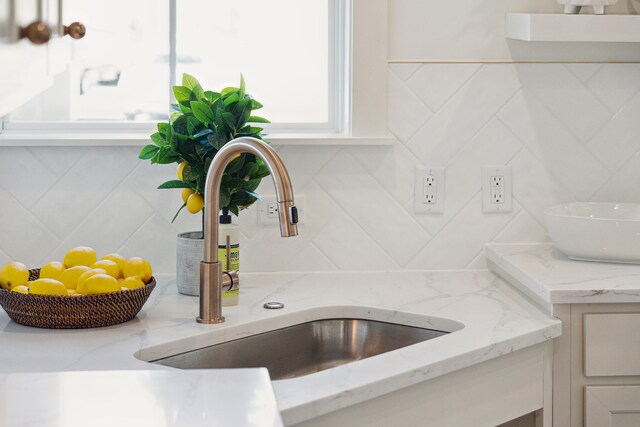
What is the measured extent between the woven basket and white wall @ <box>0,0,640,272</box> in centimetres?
49

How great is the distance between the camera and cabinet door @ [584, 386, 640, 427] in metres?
1.77

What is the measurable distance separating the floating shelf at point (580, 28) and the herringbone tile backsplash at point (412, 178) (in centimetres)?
A: 20

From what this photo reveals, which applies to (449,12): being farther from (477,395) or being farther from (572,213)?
(477,395)

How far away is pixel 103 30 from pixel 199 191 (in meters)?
0.58

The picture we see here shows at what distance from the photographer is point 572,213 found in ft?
7.25

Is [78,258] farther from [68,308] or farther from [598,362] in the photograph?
[598,362]

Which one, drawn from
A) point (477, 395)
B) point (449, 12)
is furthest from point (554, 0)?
point (477, 395)

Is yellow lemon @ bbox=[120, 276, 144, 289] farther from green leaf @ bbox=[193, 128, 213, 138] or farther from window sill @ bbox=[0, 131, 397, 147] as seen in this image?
window sill @ bbox=[0, 131, 397, 147]

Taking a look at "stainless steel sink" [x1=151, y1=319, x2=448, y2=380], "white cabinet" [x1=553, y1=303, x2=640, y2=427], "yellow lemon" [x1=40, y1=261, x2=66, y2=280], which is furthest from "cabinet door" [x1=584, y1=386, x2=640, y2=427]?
"yellow lemon" [x1=40, y1=261, x2=66, y2=280]

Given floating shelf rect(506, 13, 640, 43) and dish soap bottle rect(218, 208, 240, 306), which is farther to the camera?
floating shelf rect(506, 13, 640, 43)

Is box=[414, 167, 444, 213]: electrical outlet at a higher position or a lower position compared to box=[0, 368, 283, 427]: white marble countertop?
higher

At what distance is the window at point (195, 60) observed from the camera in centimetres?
220

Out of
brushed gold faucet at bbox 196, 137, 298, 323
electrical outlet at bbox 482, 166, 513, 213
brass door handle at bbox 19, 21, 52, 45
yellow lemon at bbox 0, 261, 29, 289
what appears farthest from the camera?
electrical outlet at bbox 482, 166, 513, 213

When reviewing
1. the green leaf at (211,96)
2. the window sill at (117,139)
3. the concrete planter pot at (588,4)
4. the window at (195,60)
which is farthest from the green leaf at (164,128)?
the concrete planter pot at (588,4)
